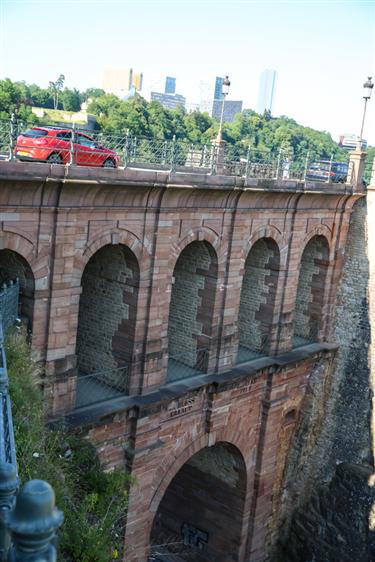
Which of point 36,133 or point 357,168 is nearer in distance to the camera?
point 36,133

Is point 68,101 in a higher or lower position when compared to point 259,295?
higher

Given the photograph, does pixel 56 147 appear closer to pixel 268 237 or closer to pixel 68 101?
pixel 268 237

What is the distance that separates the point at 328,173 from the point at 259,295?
4898 millimetres

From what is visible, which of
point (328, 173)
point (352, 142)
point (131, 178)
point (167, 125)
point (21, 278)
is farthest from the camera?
point (352, 142)

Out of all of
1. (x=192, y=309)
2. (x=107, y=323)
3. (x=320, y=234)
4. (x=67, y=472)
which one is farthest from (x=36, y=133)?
(x=320, y=234)

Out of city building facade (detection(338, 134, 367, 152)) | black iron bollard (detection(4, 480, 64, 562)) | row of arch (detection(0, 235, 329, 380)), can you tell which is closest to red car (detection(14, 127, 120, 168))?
row of arch (detection(0, 235, 329, 380))

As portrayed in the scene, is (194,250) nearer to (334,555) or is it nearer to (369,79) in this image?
(369,79)

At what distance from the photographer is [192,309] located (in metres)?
18.8

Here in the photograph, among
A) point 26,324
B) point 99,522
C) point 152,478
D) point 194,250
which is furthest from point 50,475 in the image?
point 194,250

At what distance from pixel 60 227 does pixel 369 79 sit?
12.5 m

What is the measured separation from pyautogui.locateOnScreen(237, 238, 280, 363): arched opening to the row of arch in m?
0.03

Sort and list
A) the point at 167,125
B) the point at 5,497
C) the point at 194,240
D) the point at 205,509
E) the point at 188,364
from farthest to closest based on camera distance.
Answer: the point at 167,125 < the point at 205,509 < the point at 188,364 < the point at 194,240 < the point at 5,497

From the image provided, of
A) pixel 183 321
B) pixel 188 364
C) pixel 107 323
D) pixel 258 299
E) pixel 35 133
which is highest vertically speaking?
pixel 35 133

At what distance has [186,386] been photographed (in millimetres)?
17391
